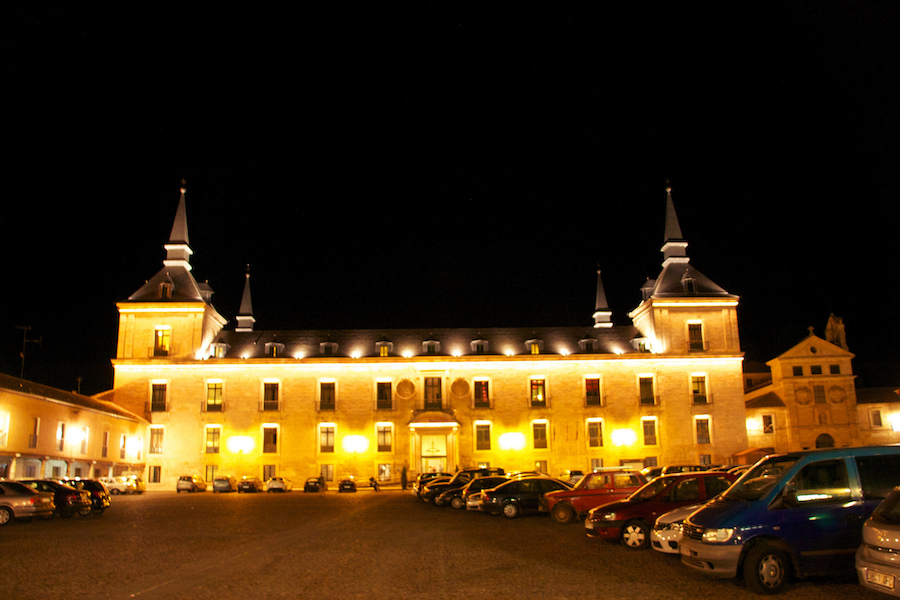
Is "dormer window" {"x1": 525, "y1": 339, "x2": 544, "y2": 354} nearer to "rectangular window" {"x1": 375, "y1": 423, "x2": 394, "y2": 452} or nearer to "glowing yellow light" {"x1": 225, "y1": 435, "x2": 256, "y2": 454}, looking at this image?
"rectangular window" {"x1": 375, "y1": 423, "x2": 394, "y2": 452}

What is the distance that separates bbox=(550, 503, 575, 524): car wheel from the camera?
837 inches

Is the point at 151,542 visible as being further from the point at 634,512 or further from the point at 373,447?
the point at 373,447

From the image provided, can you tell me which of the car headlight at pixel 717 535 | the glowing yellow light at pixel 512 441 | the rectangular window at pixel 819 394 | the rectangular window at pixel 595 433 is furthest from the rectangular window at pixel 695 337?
the car headlight at pixel 717 535

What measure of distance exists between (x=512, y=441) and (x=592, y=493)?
34983mm

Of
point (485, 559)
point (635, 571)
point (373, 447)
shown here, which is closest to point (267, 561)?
point (485, 559)

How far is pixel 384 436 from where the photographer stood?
55625 mm

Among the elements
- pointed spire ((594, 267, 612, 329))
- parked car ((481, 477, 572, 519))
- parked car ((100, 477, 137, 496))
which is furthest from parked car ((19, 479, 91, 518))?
pointed spire ((594, 267, 612, 329))

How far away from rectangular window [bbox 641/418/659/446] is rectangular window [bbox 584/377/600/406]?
3671 mm

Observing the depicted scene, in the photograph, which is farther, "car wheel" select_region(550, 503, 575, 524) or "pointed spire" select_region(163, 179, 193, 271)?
"pointed spire" select_region(163, 179, 193, 271)

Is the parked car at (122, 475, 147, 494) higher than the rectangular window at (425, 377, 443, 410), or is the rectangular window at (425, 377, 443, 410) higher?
Answer: the rectangular window at (425, 377, 443, 410)

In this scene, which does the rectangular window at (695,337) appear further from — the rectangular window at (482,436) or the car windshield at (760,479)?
the car windshield at (760,479)

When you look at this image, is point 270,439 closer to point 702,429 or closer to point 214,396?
point 214,396

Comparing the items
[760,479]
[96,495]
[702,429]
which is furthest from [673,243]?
[760,479]

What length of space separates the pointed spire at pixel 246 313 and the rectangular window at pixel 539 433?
2779 centimetres
